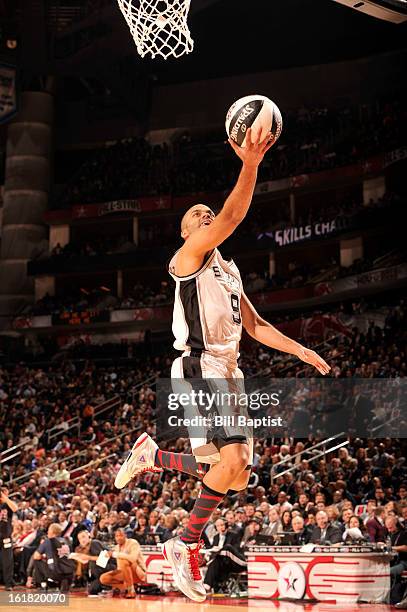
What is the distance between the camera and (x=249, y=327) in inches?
242

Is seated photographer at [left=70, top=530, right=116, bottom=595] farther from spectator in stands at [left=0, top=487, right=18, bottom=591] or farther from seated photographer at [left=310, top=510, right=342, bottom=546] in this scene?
seated photographer at [left=310, top=510, right=342, bottom=546]

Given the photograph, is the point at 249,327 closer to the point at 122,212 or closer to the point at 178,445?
the point at 178,445

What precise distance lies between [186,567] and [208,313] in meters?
1.69

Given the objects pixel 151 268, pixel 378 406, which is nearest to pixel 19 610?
pixel 378 406

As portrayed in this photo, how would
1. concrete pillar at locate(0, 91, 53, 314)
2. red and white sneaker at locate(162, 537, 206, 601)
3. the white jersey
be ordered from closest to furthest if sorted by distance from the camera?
red and white sneaker at locate(162, 537, 206, 601)
the white jersey
concrete pillar at locate(0, 91, 53, 314)

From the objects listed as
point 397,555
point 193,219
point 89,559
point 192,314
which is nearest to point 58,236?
point 89,559

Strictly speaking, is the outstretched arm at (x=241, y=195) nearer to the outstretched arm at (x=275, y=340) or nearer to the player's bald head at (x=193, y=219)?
the player's bald head at (x=193, y=219)

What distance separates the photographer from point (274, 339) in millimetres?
5992

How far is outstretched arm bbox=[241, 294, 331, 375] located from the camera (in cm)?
586

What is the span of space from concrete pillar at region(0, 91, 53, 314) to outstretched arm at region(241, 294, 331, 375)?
2969 cm

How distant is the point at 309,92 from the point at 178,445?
63.7 feet

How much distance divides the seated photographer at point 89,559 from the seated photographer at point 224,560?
67.6 inches

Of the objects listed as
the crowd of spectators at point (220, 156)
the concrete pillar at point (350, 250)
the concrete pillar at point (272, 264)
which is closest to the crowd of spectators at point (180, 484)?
the concrete pillar at point (350, 250)

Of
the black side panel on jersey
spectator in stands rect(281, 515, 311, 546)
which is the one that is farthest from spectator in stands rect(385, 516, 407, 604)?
the black side panel on jersey
